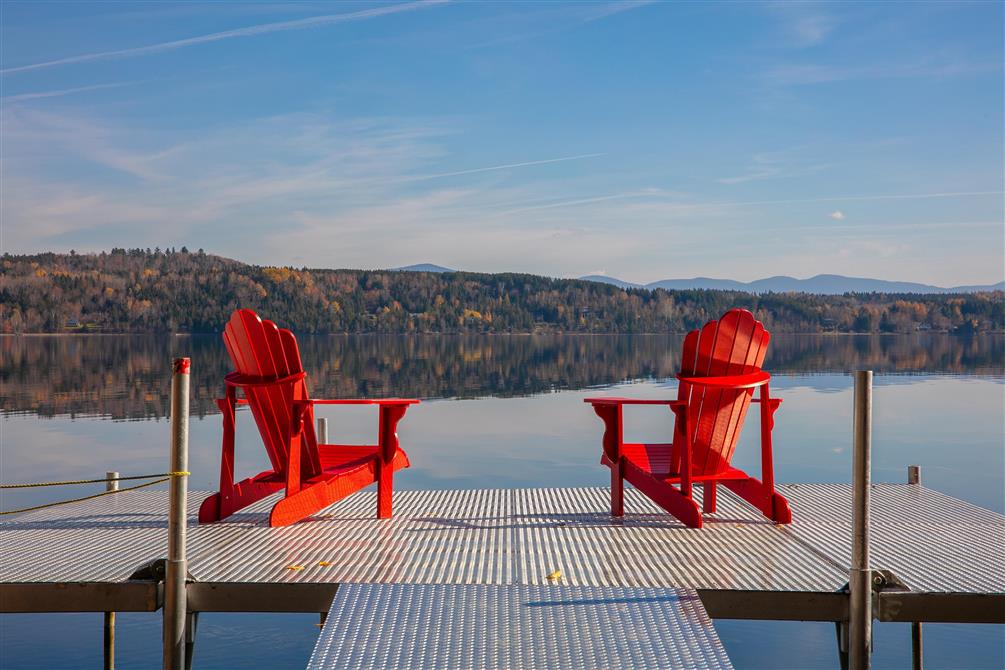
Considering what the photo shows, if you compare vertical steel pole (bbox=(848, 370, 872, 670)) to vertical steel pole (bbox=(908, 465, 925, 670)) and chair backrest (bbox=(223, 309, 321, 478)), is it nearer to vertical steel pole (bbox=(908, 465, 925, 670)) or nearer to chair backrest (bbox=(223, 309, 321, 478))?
vertical steel pole (bbox=(908, 465, 925, 670))

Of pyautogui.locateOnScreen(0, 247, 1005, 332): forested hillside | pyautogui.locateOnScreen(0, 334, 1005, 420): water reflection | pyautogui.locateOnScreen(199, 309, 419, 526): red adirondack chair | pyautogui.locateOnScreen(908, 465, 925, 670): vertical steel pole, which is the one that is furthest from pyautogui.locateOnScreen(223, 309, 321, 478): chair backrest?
pyautogui.locateOnScreen(0, 247, 1005, 332): forested hillside

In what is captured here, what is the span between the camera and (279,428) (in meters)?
5.57

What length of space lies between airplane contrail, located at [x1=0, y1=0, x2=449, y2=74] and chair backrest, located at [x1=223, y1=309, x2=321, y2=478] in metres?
24.9

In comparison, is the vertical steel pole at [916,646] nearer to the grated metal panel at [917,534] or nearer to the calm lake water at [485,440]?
the grated metal panel at [917,534]

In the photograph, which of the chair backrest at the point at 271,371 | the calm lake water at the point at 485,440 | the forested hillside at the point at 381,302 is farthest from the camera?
the forested hillside at the point at 381,302

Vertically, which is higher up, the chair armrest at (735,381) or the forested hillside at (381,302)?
the forested hillside at (381,302)

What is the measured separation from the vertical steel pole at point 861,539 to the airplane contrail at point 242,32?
87.7ft

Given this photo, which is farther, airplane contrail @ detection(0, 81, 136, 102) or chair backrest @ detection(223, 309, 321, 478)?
airplane contrail @ detection(0, 81, 136, 102)

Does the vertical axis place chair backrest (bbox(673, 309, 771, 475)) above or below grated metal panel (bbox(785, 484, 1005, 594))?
above

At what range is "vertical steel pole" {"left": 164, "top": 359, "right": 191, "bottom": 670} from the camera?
4.05 m

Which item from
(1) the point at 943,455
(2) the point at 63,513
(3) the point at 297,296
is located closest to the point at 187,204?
(3) the point at 297,296

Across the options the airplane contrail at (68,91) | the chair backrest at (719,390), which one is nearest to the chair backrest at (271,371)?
the chair backrest at (719,390)

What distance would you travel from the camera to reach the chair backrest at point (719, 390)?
17.8ft

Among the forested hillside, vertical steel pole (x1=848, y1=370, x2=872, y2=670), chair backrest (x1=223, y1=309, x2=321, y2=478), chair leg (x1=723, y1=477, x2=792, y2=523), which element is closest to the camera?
vertical steel pole (x1=848, y1=370, x2=872, y2=670)
